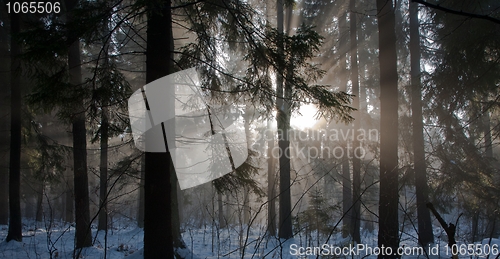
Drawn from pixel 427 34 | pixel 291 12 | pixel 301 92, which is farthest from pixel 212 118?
pixel 427 34

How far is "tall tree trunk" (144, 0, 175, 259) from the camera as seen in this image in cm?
503

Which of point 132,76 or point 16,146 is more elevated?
point 132,76

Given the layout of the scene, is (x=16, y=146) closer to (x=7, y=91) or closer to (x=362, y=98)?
(x=7, y=91)

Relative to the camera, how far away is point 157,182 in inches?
201

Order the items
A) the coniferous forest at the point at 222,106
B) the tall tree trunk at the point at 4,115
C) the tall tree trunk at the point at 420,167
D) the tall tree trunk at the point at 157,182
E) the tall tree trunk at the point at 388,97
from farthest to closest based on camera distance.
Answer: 1. the tall tree trunk at the point at 4,115
2. the tall tree trunk at the point at 420,167
3. the tall tree trunk at the point at 388,97
4. the tall tree trunk at the point at 157,182
5. the coniferous forest at the point at 222,106

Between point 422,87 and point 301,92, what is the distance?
20.8 ft

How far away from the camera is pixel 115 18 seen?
17.4 ft

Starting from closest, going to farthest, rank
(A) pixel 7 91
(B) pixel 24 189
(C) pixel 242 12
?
(C) pixel 242 12 → (A) pixel 7 91 → (B) pixel 24 189

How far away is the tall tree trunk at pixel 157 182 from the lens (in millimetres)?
5031

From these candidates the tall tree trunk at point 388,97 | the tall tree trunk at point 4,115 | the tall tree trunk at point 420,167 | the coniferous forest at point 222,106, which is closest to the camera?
the coniferous forest at point 222,106

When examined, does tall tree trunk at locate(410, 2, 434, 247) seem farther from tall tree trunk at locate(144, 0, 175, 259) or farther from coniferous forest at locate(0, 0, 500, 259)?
tall tree trunk at locate(144, 0, 175, 259)

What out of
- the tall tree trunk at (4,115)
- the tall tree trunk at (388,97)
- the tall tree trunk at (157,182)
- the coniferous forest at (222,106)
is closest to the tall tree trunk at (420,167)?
the coniferous forest at (222,106)

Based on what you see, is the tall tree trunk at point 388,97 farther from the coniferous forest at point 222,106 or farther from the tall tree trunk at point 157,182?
the tall tree trunk at point 157,182

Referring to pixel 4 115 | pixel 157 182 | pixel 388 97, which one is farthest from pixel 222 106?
pixel 4 115
